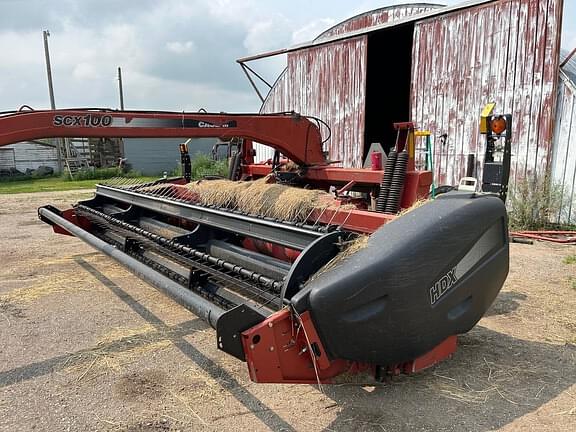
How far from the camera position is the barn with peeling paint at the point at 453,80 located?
7.25 meters

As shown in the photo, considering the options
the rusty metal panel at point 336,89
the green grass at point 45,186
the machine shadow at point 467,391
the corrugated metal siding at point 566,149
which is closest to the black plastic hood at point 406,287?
the machine shadow at point 467,391

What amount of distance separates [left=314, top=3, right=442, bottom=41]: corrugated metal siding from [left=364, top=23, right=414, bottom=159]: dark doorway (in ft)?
1.10

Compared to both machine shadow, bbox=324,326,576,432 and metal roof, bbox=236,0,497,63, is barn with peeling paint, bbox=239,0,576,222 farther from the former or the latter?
machine shadow, bbox=324,326,576,432

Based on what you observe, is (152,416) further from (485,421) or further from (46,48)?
(46,48)

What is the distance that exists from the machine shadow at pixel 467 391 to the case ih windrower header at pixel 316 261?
0.23 metres

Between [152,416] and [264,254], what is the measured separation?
4.42 ft

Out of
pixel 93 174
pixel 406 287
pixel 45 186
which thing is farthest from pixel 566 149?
pixel 93 174

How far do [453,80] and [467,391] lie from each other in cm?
705

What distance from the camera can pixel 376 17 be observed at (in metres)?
10.5

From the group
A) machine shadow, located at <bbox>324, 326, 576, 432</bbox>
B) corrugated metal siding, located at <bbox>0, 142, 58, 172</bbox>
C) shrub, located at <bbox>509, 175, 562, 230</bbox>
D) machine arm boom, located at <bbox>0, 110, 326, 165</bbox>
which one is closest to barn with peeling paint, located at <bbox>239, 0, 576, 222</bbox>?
shrub, located at <bbox>509, 175, 562, 230</bbox>

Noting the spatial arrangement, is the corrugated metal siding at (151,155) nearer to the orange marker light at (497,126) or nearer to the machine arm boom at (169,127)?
the machine arm boom at (169,127)

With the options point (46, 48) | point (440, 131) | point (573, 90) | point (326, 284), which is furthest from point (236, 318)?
point (46, 48)

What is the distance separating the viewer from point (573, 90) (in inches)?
275

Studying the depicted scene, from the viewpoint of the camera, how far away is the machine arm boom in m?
3.33
